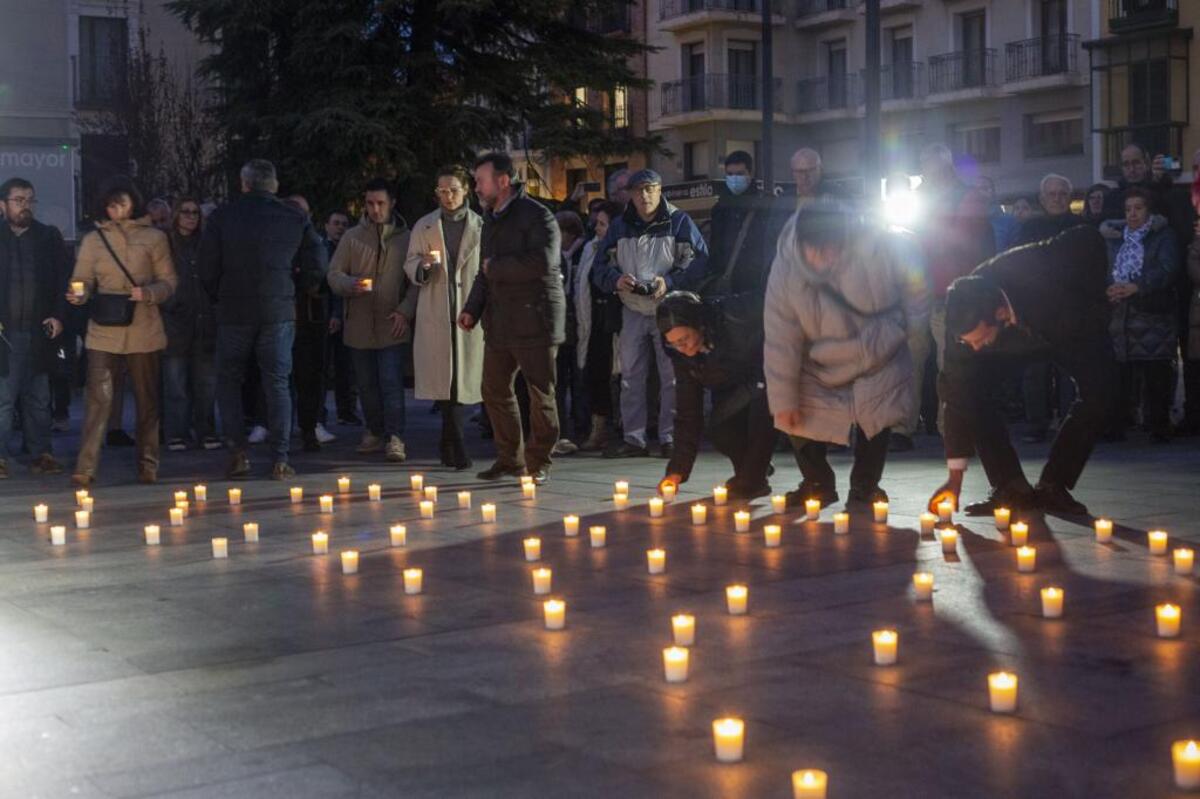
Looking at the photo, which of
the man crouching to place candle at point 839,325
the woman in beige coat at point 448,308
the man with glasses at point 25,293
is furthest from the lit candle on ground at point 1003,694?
the man with glasses at point 25,293

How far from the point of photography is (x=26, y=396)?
14383 millimetres

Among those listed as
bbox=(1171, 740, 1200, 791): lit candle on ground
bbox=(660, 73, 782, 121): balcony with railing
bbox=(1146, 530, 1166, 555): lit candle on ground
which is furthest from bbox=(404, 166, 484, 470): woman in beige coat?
bbox=(660, 73, 782, 121): balcony with railing

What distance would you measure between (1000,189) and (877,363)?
4276 centimetres

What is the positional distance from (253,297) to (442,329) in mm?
1435

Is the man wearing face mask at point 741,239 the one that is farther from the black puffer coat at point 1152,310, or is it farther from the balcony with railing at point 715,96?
the balcony with railing at point 715,96

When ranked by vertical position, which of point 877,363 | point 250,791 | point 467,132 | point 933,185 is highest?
point 467,132

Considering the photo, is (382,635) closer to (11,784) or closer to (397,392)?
(11,784)

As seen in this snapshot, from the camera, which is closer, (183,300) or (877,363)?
(877,363)

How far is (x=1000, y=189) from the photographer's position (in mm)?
51438

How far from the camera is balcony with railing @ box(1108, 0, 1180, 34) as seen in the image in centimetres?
4803

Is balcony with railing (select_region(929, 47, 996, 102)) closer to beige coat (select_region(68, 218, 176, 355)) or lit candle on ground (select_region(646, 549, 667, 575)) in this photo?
beige coat (select_region(68, 218, 176, 355))

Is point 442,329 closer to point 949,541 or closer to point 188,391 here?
point 188,391

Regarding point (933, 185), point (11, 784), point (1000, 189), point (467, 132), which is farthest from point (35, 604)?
point (1000, 189)

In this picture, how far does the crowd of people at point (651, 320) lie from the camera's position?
1014 cm
